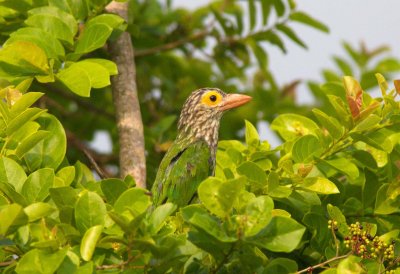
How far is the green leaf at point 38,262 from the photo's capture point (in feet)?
9.96

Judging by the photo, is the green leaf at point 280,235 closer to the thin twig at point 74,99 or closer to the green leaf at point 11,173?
the green leaf at point 11,173

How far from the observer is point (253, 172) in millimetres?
3873

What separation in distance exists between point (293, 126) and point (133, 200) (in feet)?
5.23

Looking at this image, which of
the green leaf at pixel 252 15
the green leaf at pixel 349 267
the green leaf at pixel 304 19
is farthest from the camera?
the green leaf at pixel 252 15

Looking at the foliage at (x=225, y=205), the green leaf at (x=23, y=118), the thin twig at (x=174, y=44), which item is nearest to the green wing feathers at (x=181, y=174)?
the foliage at (x=225, y=205)

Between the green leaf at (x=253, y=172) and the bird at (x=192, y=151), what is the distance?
3.93 feet

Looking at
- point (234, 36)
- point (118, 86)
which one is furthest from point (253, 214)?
point (234, 36)

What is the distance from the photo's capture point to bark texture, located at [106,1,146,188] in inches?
200

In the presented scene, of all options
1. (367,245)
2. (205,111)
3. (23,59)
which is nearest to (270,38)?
(205,111)

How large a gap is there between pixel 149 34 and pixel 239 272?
3.75 metres

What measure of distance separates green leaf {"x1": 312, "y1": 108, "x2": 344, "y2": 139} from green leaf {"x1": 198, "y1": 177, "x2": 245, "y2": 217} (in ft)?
3.41

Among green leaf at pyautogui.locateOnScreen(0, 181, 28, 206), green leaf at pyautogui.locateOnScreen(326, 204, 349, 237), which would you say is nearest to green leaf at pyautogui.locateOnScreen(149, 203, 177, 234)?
green leaf at pyautogui.locateOnScreen(0, 181, 28, 206)

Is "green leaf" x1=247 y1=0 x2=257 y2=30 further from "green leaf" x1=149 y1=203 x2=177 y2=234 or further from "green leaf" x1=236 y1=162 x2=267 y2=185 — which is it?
"green leaf" x1=149 y1=203 x2=177 y2=234

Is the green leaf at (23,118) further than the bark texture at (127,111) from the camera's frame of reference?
No
